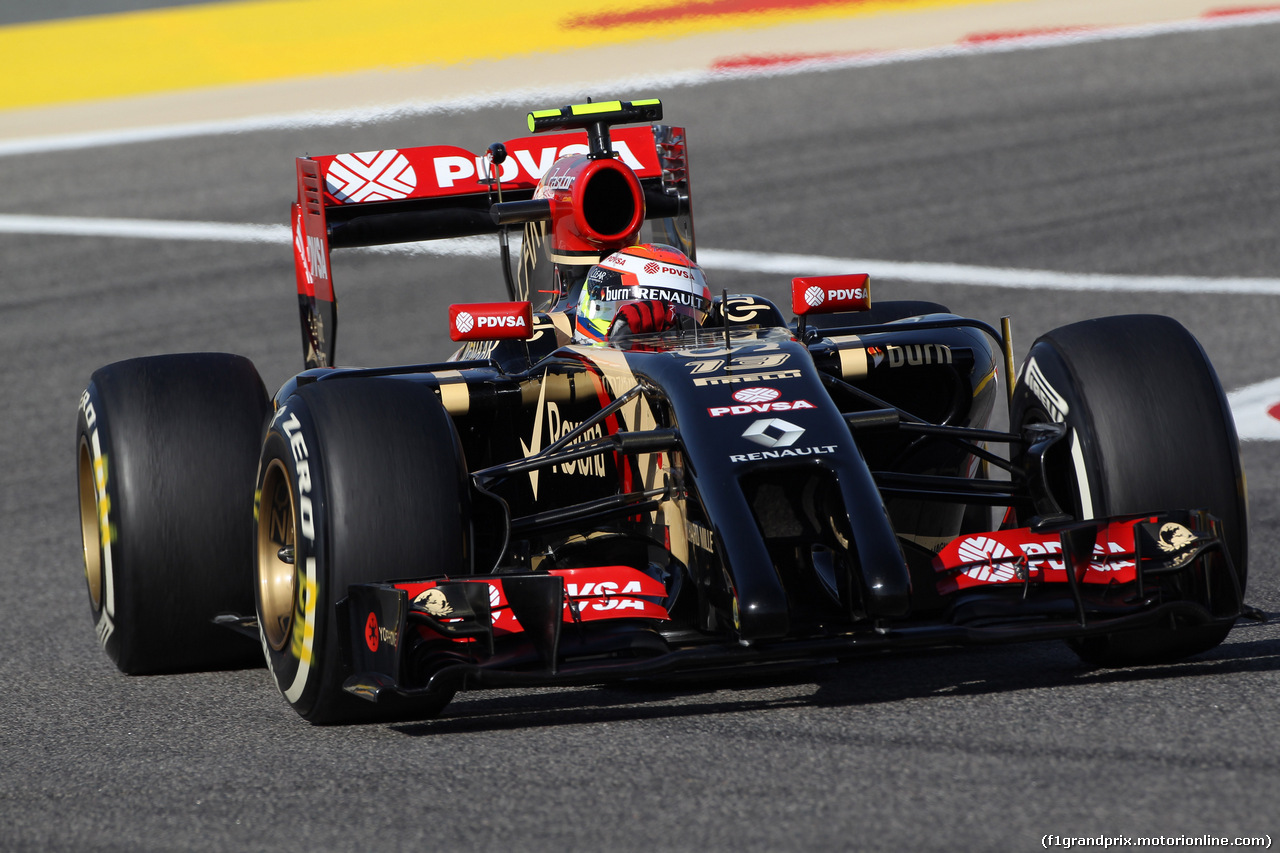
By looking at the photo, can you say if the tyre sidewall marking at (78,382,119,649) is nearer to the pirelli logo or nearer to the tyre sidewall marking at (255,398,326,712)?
the tyre sidewall marking at (255,398,326,712)

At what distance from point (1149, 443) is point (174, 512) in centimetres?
319

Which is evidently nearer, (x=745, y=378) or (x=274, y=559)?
(x=745, y=378)

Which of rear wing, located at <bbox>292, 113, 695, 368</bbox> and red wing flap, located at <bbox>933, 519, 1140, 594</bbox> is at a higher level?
rear wing, located at <bbox>292, 113, 695, 368</bbox>

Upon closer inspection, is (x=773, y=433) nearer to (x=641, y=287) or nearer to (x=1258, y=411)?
(x=641, y=287)

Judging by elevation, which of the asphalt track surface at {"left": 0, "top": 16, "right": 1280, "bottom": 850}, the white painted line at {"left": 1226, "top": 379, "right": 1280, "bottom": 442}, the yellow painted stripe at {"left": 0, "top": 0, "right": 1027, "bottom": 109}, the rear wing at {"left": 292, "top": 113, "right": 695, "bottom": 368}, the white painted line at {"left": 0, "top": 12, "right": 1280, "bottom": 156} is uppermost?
the yellow painted stripe at {"left": 0, "top": 0, "right": 1027, "bottom": 109}

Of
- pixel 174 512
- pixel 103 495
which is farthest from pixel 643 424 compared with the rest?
pixel 103 495

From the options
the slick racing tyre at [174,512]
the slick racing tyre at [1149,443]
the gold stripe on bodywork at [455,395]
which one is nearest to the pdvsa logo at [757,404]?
the slick racing tyre at [1149,443]

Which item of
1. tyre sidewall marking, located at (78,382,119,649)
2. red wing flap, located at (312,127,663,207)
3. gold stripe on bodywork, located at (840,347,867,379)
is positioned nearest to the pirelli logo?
gold stripe on bodywork, located at (840,347,867,379)

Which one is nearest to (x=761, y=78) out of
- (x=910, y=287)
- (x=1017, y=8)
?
(x=1017, y=8)

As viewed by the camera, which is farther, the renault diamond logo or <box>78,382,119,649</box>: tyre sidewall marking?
<box>78,382,119,649</box>: tyre sidewall marking

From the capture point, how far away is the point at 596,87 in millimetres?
18266

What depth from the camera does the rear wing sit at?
7504mm

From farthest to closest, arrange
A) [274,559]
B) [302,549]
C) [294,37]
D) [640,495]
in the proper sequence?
[294,37] → [274,559] → [640,495] → [302,549]

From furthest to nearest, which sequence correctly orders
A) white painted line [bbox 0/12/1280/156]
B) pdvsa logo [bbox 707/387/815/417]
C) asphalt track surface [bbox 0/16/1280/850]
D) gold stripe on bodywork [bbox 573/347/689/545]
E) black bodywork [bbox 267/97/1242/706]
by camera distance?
white painted line [bbox 0/12/1280/156]
gold stripe on bodywork [bbox 573/347/689/545]
pdvsa logo [bbox 707/387/815/417]
black bodywork [bbox 267/97/1242/706]
asphalt track surface [bbox 0/16/1280/850]
